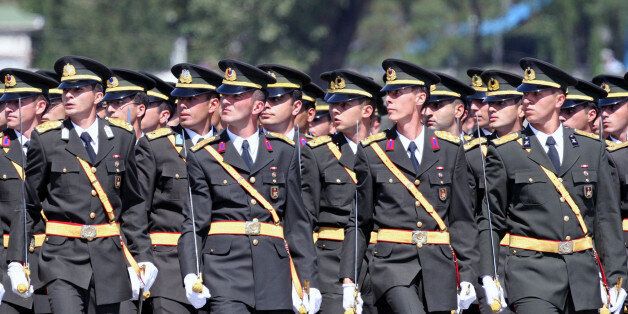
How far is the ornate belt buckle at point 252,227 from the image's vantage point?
11.3 metres

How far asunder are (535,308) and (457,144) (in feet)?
4.15

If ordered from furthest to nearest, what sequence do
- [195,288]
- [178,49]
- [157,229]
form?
[178,49] → [157,229] → [195,288]

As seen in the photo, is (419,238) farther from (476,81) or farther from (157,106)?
(476,81)

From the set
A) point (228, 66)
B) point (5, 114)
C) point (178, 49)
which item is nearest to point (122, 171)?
point (228, 66)

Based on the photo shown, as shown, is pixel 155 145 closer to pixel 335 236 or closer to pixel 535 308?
pixel 335 236

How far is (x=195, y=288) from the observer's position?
10.9m

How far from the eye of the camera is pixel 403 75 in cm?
1191

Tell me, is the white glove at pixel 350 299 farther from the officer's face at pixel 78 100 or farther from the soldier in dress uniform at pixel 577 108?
the soldier in dress uniform at pixel 577 108

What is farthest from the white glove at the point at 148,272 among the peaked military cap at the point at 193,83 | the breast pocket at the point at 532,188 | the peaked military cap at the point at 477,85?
the peaked military cap at the point at 477,85

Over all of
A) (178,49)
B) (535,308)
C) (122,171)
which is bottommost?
(535,308)

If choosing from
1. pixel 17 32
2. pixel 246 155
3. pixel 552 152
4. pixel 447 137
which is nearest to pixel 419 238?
pixel 447 137

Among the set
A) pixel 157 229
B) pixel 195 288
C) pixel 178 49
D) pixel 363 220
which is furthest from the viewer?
pixel 178 49

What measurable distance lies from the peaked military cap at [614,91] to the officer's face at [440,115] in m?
1.25

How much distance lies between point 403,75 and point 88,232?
2374mm
